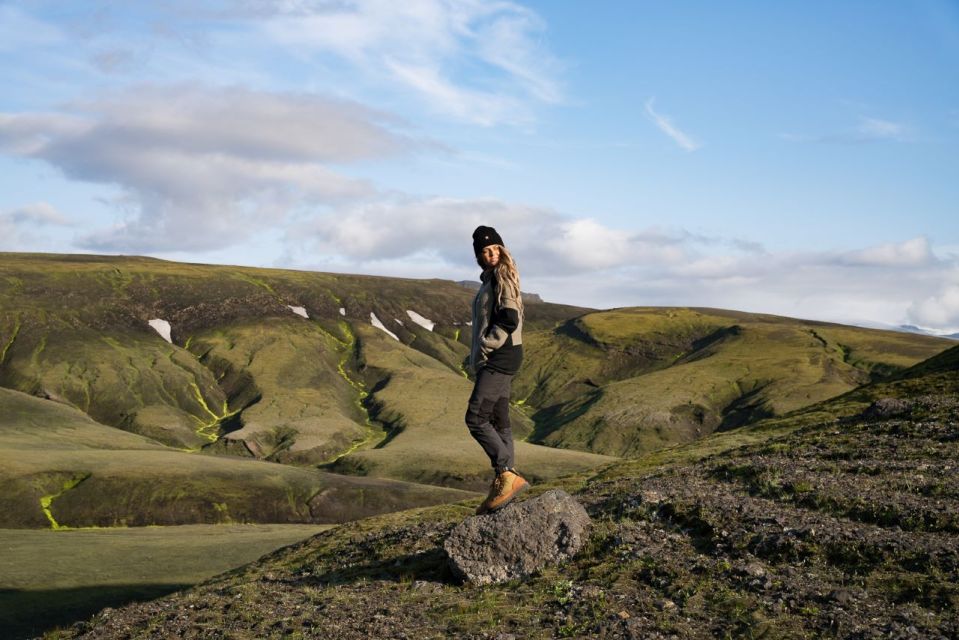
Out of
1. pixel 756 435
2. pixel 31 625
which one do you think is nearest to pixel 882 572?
pixel 756 435

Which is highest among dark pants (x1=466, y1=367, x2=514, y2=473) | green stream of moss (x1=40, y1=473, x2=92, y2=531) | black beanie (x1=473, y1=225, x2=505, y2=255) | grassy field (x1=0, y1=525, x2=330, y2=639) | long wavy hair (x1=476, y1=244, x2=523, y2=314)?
black beanie (x1=473, y1=225, x2=505, y2=255)

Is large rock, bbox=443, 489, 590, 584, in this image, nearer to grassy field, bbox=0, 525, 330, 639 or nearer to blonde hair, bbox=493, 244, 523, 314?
blonde hair, bbox=493, 244, 523, 314

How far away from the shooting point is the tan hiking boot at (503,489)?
2164 cm

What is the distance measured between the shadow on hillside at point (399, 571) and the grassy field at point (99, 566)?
42.4 meters

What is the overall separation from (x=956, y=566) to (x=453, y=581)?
11.6m

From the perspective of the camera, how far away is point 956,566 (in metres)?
18.1

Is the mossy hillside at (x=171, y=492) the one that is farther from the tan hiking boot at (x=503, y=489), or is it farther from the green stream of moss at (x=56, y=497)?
the tan hiking boot at (x=503, y=489)

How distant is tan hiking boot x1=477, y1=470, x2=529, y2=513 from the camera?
21641 mm

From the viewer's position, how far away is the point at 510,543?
20828 mm

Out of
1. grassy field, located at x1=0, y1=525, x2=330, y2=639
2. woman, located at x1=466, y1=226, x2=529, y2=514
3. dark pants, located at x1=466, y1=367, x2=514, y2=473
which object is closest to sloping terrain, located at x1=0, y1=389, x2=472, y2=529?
grassy field, located at x1=0, y1=525, x2=330, y2=639

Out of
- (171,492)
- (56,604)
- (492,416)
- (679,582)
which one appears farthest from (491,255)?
(171,492)

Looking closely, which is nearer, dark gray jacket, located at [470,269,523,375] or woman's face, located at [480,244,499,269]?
dark gray jacket, located at [470,269,523,375]

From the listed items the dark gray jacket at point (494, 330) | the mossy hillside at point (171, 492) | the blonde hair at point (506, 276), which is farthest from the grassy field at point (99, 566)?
the blonde hair at point (506, 276)

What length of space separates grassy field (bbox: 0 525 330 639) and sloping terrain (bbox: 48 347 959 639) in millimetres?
43241
